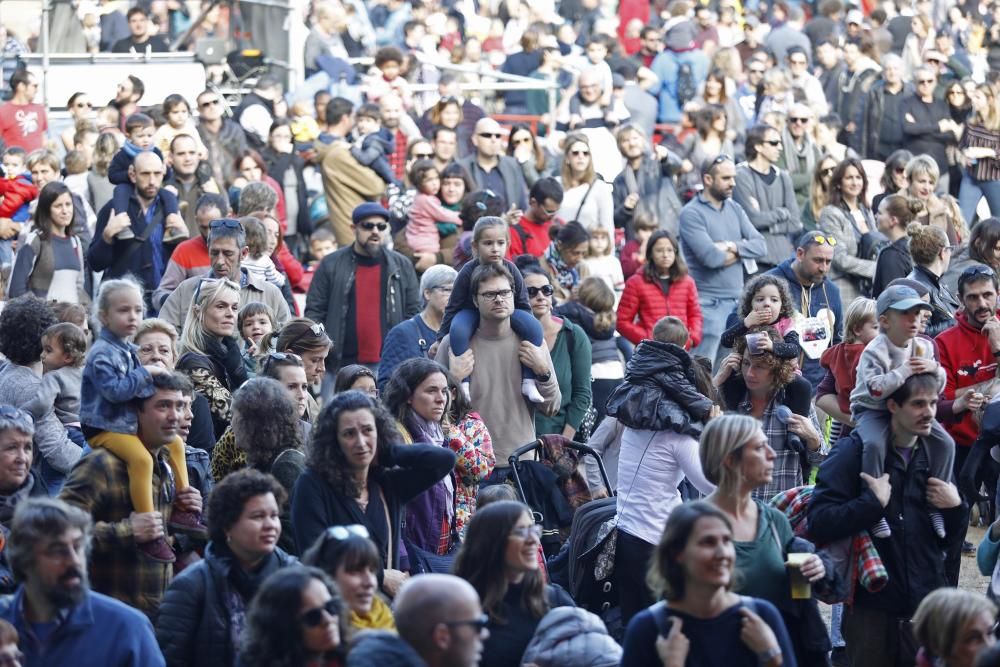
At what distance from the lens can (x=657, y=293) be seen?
1180 centimetres

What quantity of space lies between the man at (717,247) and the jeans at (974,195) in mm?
3236

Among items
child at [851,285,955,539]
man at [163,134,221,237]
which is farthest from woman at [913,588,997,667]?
man at [163,134,221,237]

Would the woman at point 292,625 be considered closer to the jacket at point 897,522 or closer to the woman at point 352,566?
the woman at point 352,566

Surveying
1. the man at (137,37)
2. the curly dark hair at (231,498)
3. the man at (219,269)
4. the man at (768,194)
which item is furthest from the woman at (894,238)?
the man at (137,37)

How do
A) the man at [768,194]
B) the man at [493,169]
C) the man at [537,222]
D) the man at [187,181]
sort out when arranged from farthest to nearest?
the man at [493,169] < the man at [768,194] < the man at [537,222] < the man at [187,181]

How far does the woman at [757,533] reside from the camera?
20.2ft

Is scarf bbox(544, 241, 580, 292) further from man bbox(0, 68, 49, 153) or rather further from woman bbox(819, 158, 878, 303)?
man bbox(0, 68, 49, 153)

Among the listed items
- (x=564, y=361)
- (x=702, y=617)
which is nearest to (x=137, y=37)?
(x=564, y=361)

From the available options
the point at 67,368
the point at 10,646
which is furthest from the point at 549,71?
the point at 10,646

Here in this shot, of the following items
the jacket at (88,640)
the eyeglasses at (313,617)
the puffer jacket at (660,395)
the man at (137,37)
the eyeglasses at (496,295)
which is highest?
the man at (137,37)

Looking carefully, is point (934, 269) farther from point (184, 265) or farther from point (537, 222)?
point (184, 265)

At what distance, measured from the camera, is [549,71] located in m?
20.4

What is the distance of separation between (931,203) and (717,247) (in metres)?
1.63

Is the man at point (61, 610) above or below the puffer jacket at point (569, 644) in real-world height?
above
